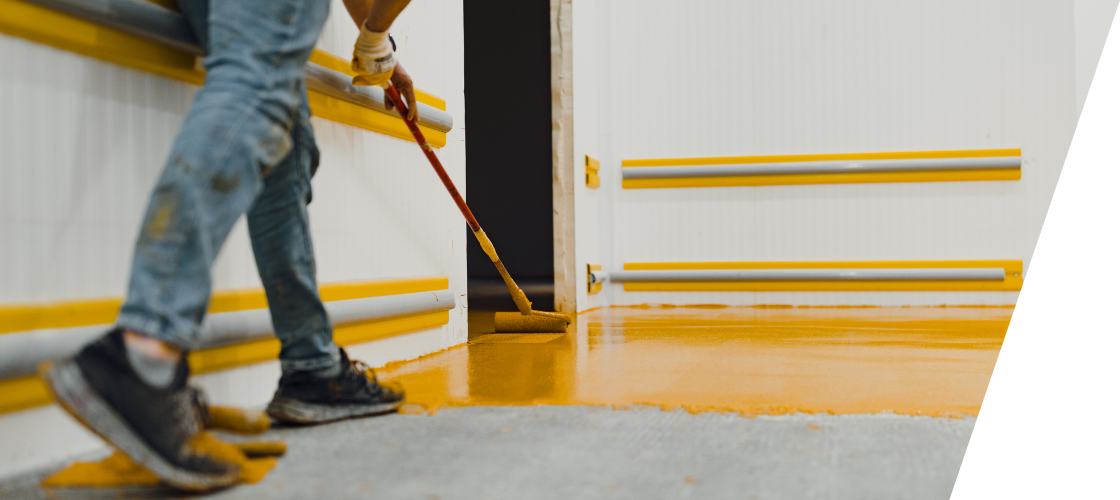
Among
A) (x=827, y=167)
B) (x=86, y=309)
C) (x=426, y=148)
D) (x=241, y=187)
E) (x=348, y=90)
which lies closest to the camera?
(x=241, y=187)

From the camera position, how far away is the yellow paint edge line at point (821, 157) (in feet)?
12.5

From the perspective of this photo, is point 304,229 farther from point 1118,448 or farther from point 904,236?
point 904,236

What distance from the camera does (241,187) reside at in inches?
34.9

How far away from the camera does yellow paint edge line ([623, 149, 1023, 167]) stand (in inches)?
151

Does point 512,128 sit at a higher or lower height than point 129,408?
higher

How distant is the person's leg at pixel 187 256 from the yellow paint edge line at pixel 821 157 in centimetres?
321

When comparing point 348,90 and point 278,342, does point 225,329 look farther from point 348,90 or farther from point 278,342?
point 348,90

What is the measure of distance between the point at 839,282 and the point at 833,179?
517 mm

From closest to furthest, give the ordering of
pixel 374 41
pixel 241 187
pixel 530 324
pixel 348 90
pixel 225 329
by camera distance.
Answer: pixel 241 187
pixel 225 329
pixel 374 41
pixel 348 90
pixel 530 324

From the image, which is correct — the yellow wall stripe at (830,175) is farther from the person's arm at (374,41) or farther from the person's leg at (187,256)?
the person's leg at (187,256)

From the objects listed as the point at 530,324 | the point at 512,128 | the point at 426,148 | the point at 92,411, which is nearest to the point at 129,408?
the point at 92,411

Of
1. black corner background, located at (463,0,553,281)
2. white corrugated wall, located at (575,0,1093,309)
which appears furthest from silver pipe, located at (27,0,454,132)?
black corner background, located at (463,0,553,281)

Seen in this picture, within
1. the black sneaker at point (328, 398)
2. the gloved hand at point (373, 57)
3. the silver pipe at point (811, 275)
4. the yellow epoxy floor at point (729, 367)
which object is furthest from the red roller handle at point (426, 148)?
the silver pipe at point (811, 275)

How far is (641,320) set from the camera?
3.18 metres
